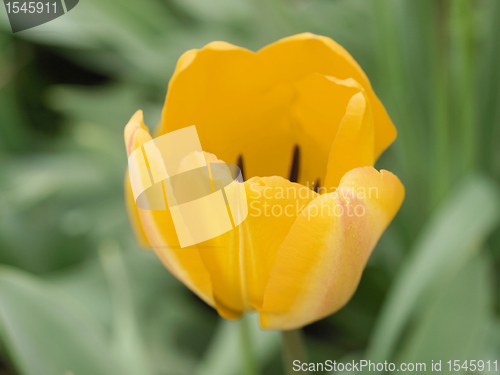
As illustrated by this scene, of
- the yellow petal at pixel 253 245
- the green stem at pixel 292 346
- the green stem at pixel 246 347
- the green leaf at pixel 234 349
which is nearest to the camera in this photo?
the yellow petal at pixel 253 245

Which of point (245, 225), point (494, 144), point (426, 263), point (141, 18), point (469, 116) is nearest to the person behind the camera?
point (245, 225)

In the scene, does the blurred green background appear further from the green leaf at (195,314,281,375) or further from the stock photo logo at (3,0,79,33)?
the stock photo logo at (3,0,79,33)

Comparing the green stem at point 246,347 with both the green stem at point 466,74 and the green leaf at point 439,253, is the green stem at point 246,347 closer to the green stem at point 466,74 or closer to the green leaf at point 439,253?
the green leaf at point 439,253

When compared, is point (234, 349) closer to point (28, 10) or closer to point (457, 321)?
point (457, 321)

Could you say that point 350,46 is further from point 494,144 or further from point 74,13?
point 74,13

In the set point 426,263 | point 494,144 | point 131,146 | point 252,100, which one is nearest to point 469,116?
point 494,144

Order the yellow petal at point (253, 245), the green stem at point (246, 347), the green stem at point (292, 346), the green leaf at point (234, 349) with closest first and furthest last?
the yellow petal at point (253, 245) → the green stem at point (292, 346) → the green stem at point (246, 347) → the green leaf at point (234, 349)
